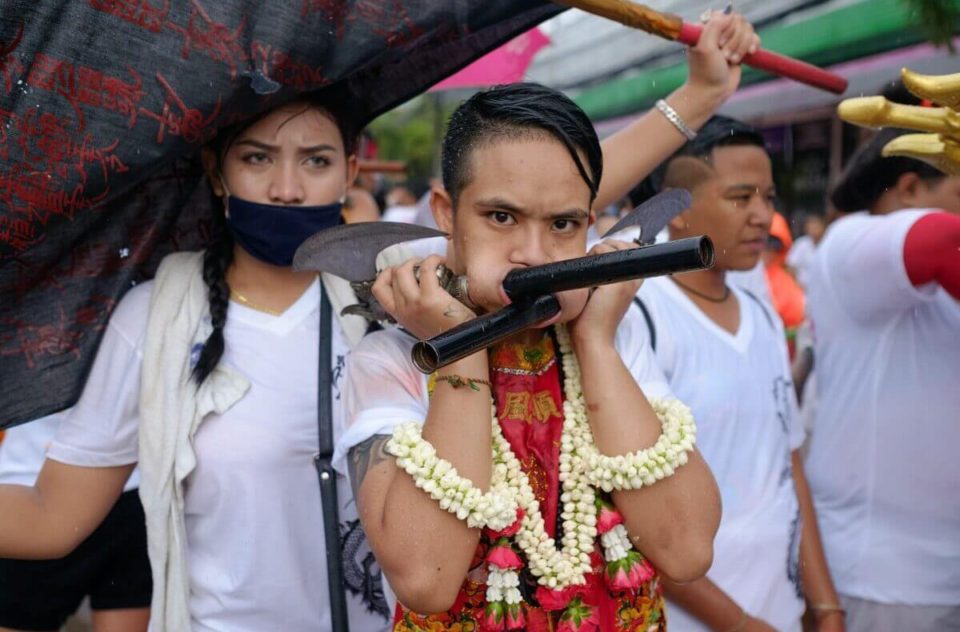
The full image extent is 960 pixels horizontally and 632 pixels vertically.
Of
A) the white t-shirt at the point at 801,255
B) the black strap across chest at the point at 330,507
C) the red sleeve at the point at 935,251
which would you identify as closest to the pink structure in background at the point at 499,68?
the red sleeve at the point at 935,251

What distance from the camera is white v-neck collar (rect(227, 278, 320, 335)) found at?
2176mm

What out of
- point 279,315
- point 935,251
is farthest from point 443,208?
point 935,251

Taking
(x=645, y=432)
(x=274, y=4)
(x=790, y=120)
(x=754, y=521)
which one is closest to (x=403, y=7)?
(x=274, y=4)

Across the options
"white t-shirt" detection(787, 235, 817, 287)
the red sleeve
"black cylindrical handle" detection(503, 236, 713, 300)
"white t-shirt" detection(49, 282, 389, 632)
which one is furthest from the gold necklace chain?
"white t-shirt" detection(787, 235, 817, 287)

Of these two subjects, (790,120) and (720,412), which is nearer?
(720,412)

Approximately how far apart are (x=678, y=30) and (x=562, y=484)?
1.14 meters

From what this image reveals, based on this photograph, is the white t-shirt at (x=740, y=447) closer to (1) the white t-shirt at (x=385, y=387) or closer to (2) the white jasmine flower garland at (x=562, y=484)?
(1) the white t-shirt at (x=385, y=387)

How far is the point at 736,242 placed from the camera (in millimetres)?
2688

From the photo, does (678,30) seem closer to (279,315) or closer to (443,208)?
(443,208)

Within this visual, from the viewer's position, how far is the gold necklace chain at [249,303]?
2.20 meters

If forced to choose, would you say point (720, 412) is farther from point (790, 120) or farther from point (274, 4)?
point (790, 120)

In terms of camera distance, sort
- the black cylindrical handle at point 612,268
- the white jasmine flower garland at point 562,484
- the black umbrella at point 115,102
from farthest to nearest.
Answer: the black umbrella at point 115,102
the white jasmine flower garland at point 562,484
the black cylindrical handle at point 612,268

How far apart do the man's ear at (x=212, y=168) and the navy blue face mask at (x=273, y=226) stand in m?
0.08

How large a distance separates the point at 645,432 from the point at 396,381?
46cm
